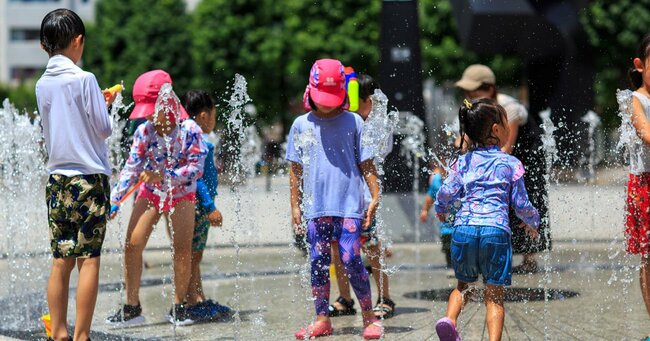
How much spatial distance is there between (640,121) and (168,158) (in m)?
2.43

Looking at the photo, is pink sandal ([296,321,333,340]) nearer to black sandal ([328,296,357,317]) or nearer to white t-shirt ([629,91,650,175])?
black sandal ([328,296,357,317])

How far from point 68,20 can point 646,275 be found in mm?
2883

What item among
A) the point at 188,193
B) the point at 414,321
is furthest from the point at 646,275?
the point at 188,193

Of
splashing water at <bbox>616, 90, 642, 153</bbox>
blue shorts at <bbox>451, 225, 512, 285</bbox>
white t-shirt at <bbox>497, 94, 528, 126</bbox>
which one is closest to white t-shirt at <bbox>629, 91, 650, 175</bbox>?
splashing water at <bbox>616, 90, 642, 153</bbox>

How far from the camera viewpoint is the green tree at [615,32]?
100 ft

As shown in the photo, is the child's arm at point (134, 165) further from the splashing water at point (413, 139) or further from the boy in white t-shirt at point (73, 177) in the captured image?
the splashing water at point (413, 139)

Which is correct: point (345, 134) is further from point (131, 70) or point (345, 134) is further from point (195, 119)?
point (131, 70)

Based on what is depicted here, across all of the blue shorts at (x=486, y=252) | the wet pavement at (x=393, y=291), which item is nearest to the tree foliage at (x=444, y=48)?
the wet pavement at (x=393, y=291)

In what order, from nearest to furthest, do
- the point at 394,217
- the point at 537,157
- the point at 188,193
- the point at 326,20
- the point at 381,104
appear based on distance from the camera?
the point at 188,193
the point at 381,104
the point at 537,157
the point at 394,217
the point at 326,20

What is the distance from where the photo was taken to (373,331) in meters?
5.20

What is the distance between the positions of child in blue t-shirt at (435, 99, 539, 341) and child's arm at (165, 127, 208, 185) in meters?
1.57

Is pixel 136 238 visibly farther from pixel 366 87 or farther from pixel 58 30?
pixel 366 87

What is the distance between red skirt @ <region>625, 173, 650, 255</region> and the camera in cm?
486

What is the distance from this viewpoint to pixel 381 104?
611cm
